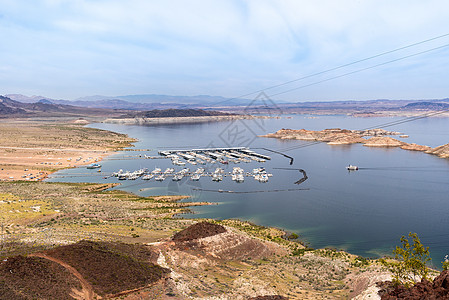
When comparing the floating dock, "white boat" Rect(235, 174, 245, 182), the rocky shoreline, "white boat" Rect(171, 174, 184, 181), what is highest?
the rocky shoreline

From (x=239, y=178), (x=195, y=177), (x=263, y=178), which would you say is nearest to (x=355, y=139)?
(x=263, y=178)

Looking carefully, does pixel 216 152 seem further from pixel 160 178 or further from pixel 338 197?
pixel 338 197

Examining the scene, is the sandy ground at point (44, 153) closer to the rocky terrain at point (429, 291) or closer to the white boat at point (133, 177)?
the white boat at point (133, 177)

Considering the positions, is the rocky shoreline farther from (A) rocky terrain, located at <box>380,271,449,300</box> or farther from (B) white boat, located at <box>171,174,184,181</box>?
(A) rocky terrain, located at <box>380,271,449,300</box>

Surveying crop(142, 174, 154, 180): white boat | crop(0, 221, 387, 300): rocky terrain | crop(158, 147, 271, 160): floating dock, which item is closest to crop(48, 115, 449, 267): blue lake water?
crop(142, 174, 154, 180): white boat

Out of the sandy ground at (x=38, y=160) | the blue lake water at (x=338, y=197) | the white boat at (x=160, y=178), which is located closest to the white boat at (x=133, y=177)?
the blue lake water at (x=338, y=197)

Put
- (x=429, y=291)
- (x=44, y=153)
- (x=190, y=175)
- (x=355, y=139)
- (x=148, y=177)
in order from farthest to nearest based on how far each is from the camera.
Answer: (x=355, y=139)
(x=44, y=153)
(x=190, y=175)
(x=148, y=177)
(x=429, y=291)

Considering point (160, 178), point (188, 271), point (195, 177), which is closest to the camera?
point (188, 271)

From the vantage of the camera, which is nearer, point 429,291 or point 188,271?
point 429,291

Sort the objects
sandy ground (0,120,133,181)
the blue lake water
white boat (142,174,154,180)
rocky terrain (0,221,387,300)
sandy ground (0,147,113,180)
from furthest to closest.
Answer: sandy ground (0,120,133,181)
white boat (142,174,154,180)
sandy ground (0,147,113,180)
the blue lake water
rocky terrain (0,221,387,300)

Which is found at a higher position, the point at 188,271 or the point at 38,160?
the point at 188,271

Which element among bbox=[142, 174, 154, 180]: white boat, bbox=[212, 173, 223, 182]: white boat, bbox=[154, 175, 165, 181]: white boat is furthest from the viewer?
bbox=[142, 174, 154, 180]: white boat
